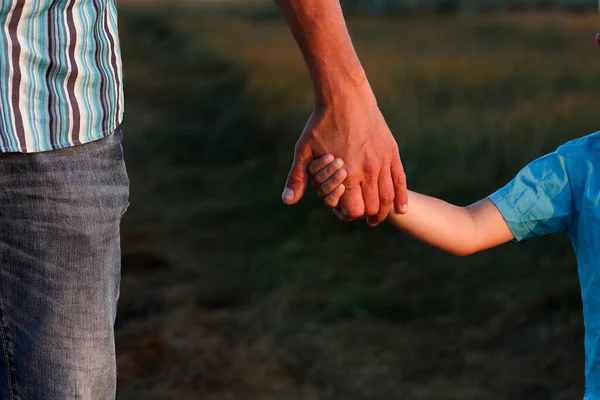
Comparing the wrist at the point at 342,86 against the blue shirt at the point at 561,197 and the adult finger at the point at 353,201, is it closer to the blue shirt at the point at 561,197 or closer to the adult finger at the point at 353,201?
the adult finger at the point at 353,201

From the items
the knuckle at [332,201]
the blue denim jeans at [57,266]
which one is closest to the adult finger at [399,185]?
the knuckle at [332,201]

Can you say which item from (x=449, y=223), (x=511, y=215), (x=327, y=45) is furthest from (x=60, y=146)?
(x=511, y=215)

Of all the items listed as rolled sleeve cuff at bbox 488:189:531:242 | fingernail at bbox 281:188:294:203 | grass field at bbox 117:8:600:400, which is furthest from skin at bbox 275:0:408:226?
grass field at bbox 117:8:600:400

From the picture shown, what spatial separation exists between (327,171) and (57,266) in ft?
1.71

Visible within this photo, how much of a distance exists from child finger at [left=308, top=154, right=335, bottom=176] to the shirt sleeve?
34cm

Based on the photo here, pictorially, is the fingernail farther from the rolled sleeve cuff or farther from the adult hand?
the rolled sleeve cuff

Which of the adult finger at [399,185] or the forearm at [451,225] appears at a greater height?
the adult finger at [399,185]

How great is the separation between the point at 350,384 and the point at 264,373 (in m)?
0.27

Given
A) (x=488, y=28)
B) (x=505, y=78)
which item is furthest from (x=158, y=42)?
(x=505, y=78)

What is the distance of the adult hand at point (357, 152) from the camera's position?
5.31ft

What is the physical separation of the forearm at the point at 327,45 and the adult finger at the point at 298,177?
16 cm

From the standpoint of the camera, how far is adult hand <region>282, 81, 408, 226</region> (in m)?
1.62

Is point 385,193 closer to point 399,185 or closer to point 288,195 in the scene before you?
point 399,185

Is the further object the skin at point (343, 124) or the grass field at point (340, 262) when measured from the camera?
the grass field at point (340, 262)
